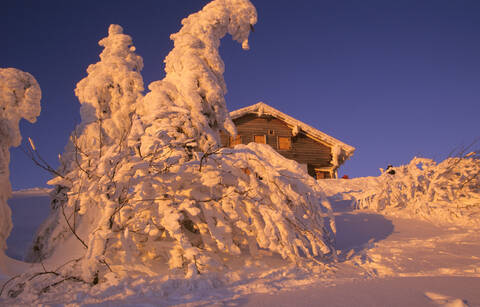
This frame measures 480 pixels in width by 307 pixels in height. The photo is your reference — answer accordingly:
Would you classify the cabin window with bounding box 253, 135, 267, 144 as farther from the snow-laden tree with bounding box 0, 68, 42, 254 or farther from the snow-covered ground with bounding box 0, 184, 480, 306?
the snow-laden tree with bounding box 0, 68, 42, 254

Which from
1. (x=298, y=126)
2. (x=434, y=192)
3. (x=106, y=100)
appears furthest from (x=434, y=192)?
(x=298, y=126)

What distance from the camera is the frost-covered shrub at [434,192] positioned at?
6941mm

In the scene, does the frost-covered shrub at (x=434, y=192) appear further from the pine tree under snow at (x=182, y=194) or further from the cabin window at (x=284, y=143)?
the cabin window at (x=284, y=143)

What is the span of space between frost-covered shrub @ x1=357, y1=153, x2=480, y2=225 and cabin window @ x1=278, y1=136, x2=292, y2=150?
37.4 feet

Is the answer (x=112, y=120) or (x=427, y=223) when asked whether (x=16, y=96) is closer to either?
(x=112, y=120)

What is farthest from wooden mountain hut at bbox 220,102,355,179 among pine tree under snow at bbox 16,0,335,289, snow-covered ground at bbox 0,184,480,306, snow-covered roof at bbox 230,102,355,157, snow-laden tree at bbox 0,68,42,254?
snow-laden tree at bbox 0,68,42,254

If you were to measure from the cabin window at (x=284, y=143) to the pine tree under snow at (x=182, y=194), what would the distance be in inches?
554

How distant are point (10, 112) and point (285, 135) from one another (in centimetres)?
1776

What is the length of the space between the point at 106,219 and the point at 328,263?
2897mm

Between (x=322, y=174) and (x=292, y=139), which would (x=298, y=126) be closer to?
(x=292, y=139)

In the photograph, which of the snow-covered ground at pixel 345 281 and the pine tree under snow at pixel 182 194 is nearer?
the snow-covered ground at pixel 345 281

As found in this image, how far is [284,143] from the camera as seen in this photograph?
797 inches

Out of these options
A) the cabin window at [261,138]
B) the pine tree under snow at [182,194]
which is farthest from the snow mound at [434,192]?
the cabin window at [261,138]

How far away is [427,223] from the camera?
6590 millimetres
